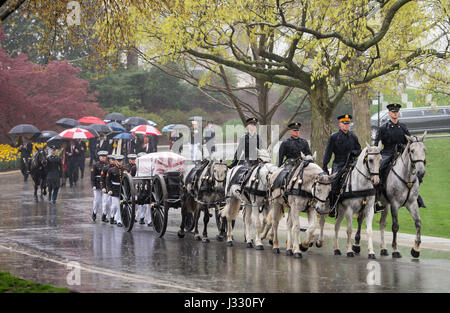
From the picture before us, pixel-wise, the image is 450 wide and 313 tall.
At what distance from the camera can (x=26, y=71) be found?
44.0 m

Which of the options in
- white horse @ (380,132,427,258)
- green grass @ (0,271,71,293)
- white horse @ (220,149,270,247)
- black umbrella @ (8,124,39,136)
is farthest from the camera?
black umbrella @ (8,124,39,136)

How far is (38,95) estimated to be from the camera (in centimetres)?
4366

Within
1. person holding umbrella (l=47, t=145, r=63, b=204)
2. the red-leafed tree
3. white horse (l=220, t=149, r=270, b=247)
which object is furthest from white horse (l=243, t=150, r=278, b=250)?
the red-leafed tree

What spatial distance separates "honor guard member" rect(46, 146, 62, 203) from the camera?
1016 inches

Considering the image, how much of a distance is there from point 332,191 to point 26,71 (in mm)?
32755

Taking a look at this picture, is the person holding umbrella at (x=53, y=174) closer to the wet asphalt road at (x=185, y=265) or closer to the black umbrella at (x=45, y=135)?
the wet asphalt road at (x=185, y=265)

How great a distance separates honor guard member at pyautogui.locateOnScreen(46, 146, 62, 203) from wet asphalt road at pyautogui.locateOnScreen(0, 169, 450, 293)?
6195mm

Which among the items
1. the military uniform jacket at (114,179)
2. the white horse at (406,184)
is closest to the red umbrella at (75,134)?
the military uniform jacket at (114,179)

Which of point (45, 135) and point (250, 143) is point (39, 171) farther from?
point (250, 143)

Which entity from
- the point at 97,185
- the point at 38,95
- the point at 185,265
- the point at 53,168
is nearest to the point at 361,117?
the point at 53,168

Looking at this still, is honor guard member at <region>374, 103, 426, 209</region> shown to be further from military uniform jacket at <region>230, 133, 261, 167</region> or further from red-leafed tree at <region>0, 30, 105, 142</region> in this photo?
red-leafed tree at <region>0, 30, 105, 142</region>

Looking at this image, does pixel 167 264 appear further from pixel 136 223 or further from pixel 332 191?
pixel 136 223
